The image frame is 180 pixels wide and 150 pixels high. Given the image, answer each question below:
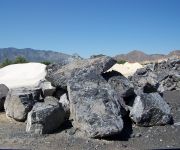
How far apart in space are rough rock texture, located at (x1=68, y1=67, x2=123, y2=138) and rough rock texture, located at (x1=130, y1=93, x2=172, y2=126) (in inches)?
18.5

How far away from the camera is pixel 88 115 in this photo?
9.42 meters

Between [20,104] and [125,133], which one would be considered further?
[20,104]

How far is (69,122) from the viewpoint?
10703 mm

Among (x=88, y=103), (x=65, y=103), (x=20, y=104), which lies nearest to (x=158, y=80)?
(x=65, y=103)

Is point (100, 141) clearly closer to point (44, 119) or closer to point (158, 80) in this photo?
point (44, 119)

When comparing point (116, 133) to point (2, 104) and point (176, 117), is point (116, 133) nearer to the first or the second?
point (176, 117)

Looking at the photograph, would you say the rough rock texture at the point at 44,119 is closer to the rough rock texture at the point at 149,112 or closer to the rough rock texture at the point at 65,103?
the rough rock texture at the point at 65,103

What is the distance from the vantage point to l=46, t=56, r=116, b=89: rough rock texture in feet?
37.7

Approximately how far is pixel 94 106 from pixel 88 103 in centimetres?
18

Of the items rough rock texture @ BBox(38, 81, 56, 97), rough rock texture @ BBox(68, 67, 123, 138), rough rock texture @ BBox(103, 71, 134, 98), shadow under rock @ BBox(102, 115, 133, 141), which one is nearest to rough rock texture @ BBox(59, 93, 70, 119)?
rough rock texture @ BBox(68, 67, 123, 138)

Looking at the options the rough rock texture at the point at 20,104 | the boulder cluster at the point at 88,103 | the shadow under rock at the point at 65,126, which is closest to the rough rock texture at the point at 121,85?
the boulder cluster at the point at 88,103

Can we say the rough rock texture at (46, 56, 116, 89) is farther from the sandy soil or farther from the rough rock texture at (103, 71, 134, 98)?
the sandy soil

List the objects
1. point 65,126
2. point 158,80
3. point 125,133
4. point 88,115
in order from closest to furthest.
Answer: point 88,115, point 125,133, point 65,126, point 158,80

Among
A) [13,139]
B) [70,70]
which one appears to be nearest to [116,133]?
[13,139]
